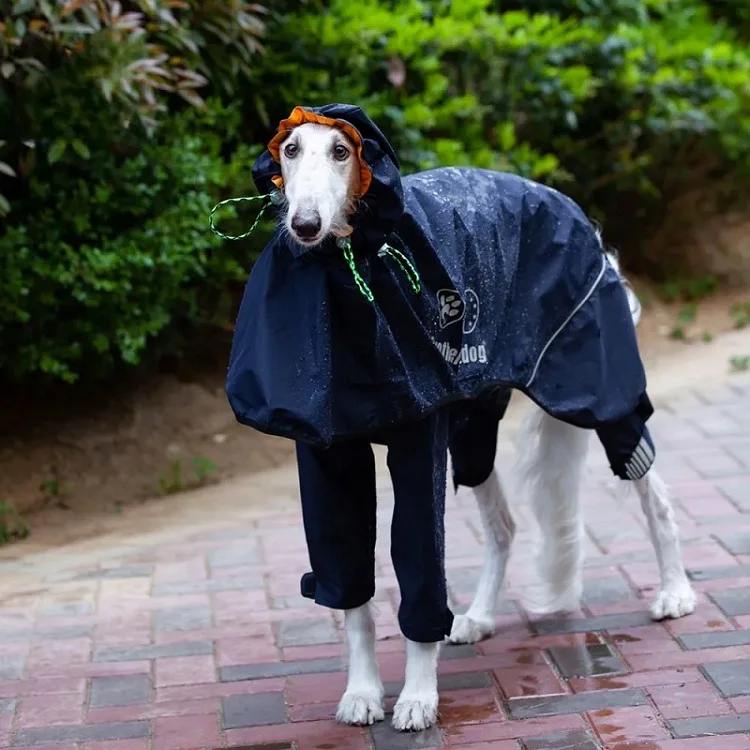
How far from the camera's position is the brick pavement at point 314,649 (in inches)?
136

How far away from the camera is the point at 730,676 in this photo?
3.64m

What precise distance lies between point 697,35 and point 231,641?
5.42 m

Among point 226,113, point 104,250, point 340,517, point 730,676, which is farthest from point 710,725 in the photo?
point 226,113

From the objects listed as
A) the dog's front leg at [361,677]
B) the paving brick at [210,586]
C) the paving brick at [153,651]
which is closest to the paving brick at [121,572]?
the paving brick at [210,586]

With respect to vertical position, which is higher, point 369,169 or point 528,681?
point 369,169

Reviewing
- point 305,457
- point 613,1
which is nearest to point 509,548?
point 305,457

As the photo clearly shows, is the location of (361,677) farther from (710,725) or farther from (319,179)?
(319,179)

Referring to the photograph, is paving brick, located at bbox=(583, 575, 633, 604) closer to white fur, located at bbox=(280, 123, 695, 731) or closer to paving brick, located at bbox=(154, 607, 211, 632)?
white fur, located at bbox=(280, 123, 695, 731)

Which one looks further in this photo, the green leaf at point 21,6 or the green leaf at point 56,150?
the green leaf at point 56,150

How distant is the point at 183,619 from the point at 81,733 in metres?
0.80

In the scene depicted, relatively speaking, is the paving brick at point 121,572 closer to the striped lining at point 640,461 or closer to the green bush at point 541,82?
the striped lining at point 640,461

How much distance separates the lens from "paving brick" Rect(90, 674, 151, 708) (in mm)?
3701

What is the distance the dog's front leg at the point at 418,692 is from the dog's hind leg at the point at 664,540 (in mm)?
900

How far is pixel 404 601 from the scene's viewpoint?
342 centimetres
